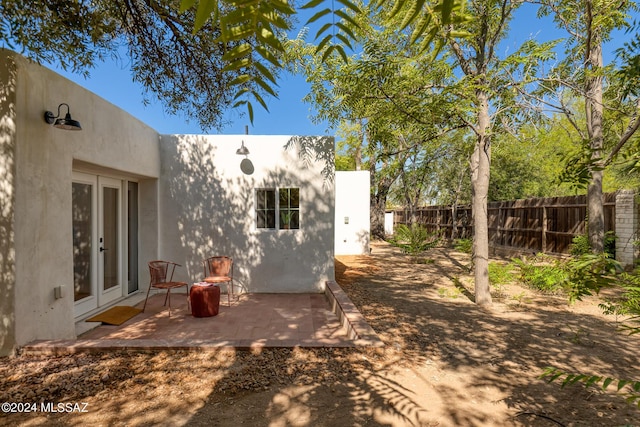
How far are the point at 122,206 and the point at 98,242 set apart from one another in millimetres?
1060

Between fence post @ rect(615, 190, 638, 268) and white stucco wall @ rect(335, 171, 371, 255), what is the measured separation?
25.2 feet

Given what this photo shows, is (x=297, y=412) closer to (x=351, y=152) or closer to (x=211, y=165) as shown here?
(x=211, y=165)

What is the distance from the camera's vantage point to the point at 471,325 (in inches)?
203

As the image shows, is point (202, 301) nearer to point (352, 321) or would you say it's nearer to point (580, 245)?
point (352, 321)

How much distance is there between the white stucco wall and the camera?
46.2ft

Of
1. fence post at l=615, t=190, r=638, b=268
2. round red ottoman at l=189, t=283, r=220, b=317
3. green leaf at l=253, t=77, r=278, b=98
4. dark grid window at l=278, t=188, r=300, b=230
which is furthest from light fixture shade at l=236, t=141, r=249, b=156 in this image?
fence post at l=615, t=190, r=638, b=268

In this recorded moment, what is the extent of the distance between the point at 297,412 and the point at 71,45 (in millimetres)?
4984

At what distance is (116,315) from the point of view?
527 cm

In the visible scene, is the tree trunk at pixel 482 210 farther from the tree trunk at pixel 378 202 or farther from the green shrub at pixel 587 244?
the tree trunk at pixel 378 202

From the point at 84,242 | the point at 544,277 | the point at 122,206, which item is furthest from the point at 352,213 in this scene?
the point at 84,242

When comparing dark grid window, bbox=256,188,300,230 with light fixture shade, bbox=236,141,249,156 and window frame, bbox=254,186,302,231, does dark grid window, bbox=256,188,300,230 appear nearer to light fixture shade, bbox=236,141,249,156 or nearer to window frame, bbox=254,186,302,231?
window frame, bbox=254,186,302,231

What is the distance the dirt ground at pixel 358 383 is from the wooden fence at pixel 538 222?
6.07 m

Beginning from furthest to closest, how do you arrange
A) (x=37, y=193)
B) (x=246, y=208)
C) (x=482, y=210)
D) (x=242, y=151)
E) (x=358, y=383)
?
(x=246, y=208)
(x=242, y=151)
(x=482, y=210)
(x=37, y=193)
(x=358, y=383)

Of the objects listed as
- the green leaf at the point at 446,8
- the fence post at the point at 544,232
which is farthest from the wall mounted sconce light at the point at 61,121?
the fence post at the point at 544,232
